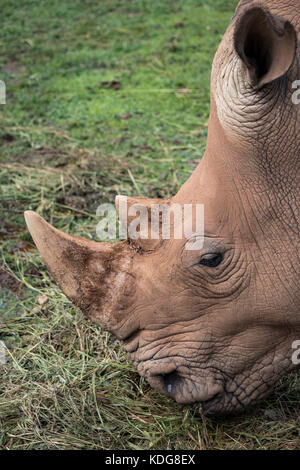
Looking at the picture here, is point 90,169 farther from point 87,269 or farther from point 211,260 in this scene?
point 211,260

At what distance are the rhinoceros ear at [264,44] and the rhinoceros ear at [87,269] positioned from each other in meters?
1.09

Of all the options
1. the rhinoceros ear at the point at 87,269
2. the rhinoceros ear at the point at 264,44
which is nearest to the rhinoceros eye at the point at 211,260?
the rhinoceros ear at the point at 87,269

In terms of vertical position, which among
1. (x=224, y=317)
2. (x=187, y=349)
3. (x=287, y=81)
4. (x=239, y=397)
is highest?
(x=287, y=81)

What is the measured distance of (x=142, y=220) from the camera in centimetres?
327

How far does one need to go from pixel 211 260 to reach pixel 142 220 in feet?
1.49

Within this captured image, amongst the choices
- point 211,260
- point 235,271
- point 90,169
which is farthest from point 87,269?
point 90,169

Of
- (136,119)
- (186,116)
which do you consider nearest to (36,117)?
(136,119)

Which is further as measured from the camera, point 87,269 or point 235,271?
point 87,269

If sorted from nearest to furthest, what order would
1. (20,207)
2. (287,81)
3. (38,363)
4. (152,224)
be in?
(287,81), (152,224), (38,363), (20,207)

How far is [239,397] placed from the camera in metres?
3.16

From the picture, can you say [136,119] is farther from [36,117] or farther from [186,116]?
[36,117]

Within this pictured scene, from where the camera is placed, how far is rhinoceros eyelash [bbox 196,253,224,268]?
118 inches

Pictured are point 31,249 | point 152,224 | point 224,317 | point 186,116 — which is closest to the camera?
point 224,317

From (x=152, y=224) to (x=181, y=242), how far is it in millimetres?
250
